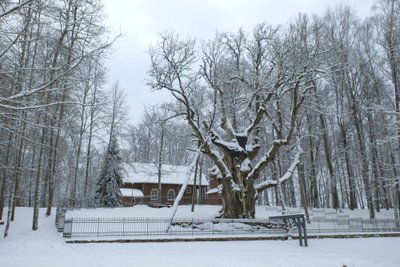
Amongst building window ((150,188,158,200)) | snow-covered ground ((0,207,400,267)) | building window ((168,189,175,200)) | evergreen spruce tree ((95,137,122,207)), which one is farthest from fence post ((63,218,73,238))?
building window ((168,189,175,200))

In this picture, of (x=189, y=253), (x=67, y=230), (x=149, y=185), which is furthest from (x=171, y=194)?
(x=189, y=253)

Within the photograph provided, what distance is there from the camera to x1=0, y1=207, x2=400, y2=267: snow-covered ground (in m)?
12.5

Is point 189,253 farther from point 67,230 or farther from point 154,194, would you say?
point 154,194

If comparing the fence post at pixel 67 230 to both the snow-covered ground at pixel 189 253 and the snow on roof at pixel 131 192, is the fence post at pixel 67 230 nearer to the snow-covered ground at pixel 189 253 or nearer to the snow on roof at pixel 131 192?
the snow-covered ground at pixel 189 253

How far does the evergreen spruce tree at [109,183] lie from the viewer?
36.2 meters

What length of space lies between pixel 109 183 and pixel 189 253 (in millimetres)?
23140

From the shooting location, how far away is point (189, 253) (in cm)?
1509

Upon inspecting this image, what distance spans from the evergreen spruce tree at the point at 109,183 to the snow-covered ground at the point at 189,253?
15208mm

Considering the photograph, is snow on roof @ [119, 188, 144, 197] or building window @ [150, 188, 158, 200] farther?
building window @ [150, 188, 158, 200]

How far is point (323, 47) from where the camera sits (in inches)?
1021

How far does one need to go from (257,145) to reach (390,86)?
14.9m

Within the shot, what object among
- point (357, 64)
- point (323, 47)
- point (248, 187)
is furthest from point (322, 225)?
point (357, 64)

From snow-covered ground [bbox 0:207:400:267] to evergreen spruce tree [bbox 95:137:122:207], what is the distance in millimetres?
15208

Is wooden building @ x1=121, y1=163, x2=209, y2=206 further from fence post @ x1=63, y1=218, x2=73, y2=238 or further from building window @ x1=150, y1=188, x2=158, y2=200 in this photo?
fence post @ x1=63, y1=218, x2=73, y2=238
